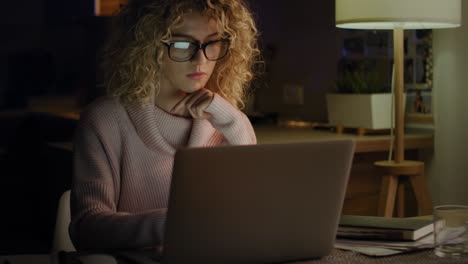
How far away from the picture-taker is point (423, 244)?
1542 mm

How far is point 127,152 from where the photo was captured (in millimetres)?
1875

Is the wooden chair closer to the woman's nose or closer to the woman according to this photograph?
the woman

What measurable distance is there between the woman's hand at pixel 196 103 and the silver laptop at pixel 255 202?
0.61 m

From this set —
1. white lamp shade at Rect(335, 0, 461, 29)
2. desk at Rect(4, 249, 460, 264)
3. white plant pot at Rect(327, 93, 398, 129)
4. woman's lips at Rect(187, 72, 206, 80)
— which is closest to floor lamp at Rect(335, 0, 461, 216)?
white lamp shade at Rect(335, 0, 461, 29)

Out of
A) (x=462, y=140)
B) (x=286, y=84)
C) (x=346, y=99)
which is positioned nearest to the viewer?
(x=462, y=140)

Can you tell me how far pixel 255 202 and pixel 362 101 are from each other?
173 centimetres

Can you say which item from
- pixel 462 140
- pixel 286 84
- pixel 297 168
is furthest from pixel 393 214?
pixel 297 168

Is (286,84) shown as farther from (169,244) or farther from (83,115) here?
(169,244)

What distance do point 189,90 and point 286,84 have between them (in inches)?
75.7

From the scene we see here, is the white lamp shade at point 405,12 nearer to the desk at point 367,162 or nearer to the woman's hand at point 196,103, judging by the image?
the desk at point 367,162

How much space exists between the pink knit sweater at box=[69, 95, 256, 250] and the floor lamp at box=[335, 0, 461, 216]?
74 cm

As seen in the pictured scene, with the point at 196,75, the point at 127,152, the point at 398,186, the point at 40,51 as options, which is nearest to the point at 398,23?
the point at 398,186

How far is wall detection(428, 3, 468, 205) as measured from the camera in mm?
2732

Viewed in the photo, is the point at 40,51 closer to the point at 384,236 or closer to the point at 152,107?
the point at 152,107
